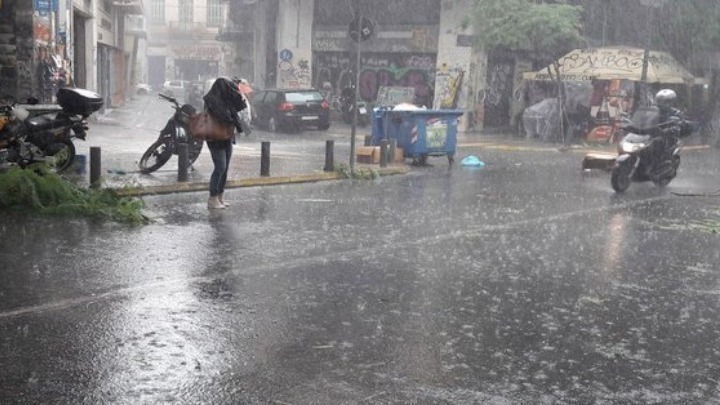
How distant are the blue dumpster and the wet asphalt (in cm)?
557

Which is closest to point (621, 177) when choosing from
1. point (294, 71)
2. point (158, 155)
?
point (158, 155)

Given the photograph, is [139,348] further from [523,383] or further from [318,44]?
[318,44]

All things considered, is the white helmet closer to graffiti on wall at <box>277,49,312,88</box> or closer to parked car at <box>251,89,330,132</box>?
parked car at <box>251,89,330,132</box>

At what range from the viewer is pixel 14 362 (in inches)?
170

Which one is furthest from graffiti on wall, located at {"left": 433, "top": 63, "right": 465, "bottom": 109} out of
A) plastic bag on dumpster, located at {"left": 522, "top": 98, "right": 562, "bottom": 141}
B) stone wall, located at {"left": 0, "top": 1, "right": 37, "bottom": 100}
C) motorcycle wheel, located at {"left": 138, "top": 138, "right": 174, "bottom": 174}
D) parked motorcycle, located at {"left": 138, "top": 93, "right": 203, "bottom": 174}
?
motorcycle wheel, located at {"left": 138, "top": 138, "right": 174, "bottom": 174}

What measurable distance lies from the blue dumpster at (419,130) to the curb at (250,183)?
39.0 inches

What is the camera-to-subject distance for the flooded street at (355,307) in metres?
4.25

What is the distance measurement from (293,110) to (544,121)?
8.38m

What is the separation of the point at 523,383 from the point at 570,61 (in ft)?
74.2

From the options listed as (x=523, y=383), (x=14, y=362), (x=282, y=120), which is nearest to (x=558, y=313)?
(x=523, y=383)

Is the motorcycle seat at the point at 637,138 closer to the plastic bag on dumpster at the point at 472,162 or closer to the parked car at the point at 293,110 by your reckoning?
the plastic bag on dumpster at the point at 472,162

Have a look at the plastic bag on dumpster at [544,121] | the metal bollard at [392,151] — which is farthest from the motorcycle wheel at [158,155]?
the plastic bag on dumpster at [544,121]

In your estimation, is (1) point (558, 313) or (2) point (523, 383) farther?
(1) point (558, 313)

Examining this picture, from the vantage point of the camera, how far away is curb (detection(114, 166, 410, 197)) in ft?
34.4
